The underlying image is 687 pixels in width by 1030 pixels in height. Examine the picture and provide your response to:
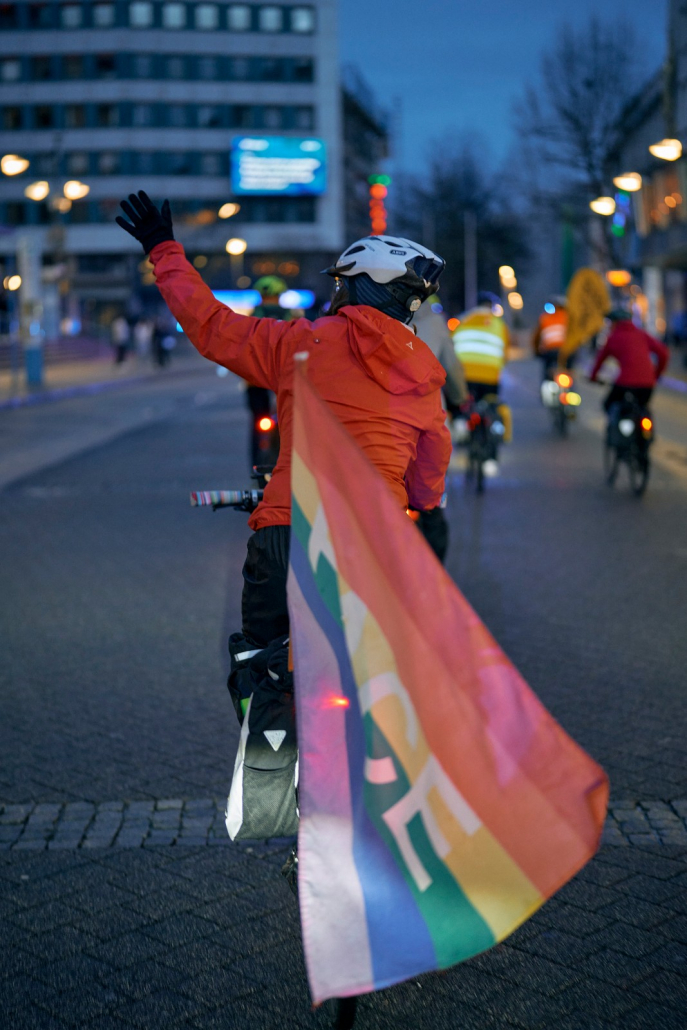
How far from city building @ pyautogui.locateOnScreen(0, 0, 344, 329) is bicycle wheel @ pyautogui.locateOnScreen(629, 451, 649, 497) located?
75598mm

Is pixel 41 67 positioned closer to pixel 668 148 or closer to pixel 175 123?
pixel 175 123

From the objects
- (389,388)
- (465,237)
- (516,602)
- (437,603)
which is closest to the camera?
(437,603)

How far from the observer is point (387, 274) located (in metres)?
3.56

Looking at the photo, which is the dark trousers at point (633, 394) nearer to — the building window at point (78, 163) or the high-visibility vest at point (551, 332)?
the high-visibility vest at point (551, 332)

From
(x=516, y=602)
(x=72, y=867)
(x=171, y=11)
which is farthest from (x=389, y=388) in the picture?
(x=171, y=11)

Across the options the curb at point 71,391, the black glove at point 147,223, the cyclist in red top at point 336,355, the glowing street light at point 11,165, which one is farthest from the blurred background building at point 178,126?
the cyclist in red top at point 336,355

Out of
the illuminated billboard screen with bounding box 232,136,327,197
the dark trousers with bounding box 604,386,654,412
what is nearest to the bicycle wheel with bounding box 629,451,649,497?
the dark trousers with bounding box 604,386,654,412

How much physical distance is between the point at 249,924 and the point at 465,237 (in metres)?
103

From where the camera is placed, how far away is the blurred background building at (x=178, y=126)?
290 ft

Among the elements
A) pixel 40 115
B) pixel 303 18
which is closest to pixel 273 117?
pixel 303 18

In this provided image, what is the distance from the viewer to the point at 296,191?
91.9 meters

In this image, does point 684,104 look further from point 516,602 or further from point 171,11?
point 171,11

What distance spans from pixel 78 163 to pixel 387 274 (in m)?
91.5

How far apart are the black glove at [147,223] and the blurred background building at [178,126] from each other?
84256mm
